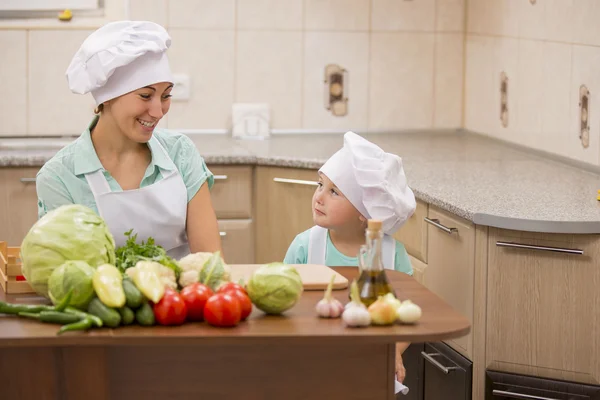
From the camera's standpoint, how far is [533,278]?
269cm

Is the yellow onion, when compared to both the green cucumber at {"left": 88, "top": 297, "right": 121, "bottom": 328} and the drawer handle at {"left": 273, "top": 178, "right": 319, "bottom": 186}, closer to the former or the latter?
the green cucumber at {"left": 88, "top": 297, "right": 121, "bottom": 328}

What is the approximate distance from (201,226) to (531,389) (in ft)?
3.27

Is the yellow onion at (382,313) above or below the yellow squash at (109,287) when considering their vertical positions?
below

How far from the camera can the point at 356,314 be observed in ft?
5.72

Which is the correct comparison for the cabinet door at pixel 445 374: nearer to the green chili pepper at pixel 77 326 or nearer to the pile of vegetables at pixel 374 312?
the pile of vegetables at pixel 374 312

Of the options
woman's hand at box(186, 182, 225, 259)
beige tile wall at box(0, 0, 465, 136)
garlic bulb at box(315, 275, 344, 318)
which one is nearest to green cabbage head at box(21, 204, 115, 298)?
garlic bulb at box(315, 275, 344, 318)

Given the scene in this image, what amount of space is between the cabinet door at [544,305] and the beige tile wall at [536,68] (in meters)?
0.78

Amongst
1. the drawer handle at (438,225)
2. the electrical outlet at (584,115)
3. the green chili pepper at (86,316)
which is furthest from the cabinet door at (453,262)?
the green chili pepper at (86,316)

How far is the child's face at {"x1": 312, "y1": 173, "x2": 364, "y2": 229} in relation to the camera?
243 centimetres

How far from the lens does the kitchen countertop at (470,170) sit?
2705mm

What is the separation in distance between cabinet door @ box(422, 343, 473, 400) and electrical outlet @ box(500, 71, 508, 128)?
4.34 ft

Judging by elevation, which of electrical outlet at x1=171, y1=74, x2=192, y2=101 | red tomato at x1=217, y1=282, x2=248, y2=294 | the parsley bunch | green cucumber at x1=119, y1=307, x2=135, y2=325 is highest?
electrical outlet at x1=171, y1=74, x2=192, y2=101

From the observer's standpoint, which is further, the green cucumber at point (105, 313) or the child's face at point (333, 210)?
the child's face at point (333, 210)

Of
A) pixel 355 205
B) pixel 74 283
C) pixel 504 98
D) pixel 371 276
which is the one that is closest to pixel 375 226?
pixel 371 276
